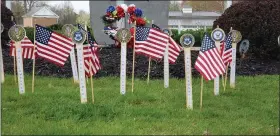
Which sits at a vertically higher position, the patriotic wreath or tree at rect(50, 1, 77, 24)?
tree at rect(50, 1, 77, 24)

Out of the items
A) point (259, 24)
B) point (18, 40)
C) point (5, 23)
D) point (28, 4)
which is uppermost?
point (28, 4)

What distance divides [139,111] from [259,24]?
20.3 feet

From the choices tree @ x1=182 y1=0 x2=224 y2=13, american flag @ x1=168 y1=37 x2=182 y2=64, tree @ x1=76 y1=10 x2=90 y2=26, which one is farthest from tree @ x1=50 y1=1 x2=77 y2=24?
american flag @ x1=168 y1=37 x2=182 y2=64

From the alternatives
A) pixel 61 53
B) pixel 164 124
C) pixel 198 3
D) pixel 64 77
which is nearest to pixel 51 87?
pixel 61 53

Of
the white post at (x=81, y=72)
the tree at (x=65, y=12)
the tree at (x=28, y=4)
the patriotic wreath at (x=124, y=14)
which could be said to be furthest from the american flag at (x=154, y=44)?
the tree at (x=28, y=4)

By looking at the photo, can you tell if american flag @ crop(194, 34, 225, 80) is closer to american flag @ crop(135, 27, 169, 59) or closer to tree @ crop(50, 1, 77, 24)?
american flag @ crop(135, 27, 169, 59)

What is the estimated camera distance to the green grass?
17.8 ft

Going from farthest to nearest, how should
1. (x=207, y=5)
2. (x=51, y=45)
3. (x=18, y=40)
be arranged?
(x=207, y=5) → (x=51, y=45) → (x=18, y=40)

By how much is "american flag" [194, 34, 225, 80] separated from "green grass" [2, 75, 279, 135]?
1.66 feet

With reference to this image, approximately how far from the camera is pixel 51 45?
742 cm

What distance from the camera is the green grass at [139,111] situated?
17.8 ft

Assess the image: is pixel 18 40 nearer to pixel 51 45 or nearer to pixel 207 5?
pixel 51 45

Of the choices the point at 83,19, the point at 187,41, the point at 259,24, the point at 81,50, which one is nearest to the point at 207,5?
the point at 83,19

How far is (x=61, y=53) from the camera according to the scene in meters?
7.51
